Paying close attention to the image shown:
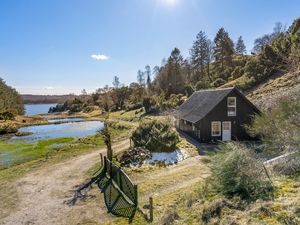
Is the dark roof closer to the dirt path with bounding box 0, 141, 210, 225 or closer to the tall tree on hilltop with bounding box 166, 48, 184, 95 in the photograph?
the dirt path with bounding box 0, 141, 210, 225

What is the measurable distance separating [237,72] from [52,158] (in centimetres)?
4241

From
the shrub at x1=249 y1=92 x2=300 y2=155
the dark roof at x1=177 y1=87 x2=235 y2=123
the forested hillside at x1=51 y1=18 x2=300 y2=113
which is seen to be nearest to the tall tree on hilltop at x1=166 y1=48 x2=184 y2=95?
the forested hillside at x1=51 y1=18 x2=300 y2=113

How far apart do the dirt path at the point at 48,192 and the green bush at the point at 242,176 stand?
5.50 m

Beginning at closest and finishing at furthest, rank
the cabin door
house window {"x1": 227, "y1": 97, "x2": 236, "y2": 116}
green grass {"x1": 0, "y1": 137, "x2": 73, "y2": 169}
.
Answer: green grass {"x1": 0, "y1": 137, "x2": 73, "y2": 169} < house window {"x1": 227, "y1": 97, "x2": 236, "y2": 116} < the cabin door

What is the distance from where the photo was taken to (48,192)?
14109 millimetres

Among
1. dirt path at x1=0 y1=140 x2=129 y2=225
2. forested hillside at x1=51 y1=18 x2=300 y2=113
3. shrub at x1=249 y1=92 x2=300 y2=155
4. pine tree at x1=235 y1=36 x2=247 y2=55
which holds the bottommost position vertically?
dirt path at x1=0 y1=140 x2=129 y2=225

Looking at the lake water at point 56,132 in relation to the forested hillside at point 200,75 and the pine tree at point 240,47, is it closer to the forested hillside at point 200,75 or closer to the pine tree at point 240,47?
the forested hillside at point 200,75

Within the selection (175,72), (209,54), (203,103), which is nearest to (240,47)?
(209,54)

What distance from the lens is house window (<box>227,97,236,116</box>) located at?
23.5 meters

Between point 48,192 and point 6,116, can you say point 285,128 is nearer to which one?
point 48,192

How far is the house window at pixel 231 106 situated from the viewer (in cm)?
2355

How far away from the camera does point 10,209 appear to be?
1209cm

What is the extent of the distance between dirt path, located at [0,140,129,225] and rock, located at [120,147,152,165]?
98.2 inches

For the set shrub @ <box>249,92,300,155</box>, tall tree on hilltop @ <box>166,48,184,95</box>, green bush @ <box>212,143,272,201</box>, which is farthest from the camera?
tall tree on hilltop @ <box>166,48,184,95</box>
